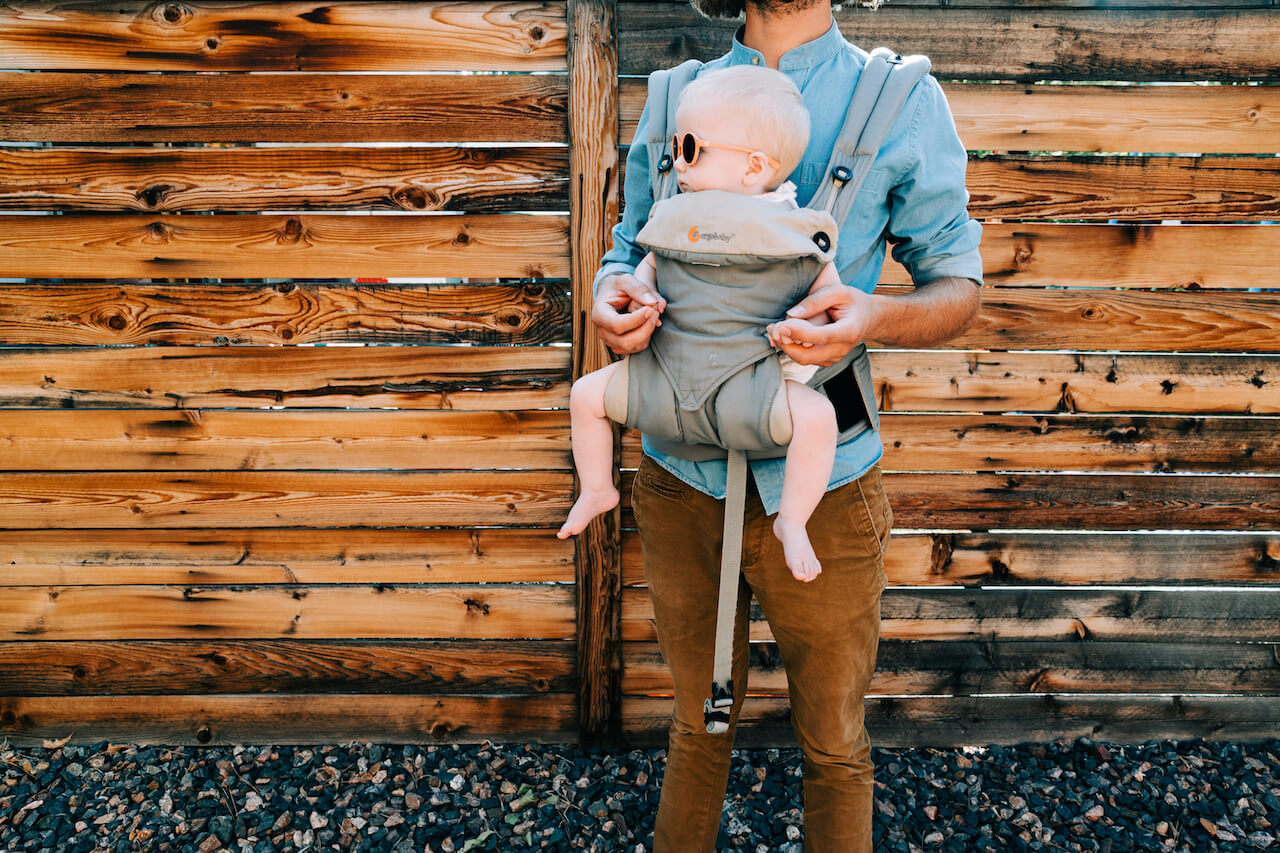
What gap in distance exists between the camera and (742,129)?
1.40 m

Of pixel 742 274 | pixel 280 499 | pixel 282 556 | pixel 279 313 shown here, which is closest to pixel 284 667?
pixel 282 556

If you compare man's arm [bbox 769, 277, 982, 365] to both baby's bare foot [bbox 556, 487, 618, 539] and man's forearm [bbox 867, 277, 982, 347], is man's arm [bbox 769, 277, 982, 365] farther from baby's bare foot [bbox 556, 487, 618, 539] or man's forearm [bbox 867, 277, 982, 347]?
baby's bare foot [bbox 556, 487, 618, 539]

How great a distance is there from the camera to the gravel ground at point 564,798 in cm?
247

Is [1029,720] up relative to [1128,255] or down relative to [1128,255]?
down

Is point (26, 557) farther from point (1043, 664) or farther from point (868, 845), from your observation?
point (1043, 664)

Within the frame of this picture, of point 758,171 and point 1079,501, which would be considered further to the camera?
point 1079,501

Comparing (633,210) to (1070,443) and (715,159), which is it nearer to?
(715,159)

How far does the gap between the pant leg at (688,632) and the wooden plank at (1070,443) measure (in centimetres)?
82

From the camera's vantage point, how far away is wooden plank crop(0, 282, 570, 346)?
251 cm

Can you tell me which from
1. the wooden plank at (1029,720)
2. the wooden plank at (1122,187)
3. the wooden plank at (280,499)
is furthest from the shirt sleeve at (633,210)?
the wooden plank at (1029,720)

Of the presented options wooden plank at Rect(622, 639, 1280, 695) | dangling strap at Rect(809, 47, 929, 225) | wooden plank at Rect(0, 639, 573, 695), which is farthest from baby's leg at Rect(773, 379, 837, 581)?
→ wooden plank at Rect(0, 639, 573, 695)

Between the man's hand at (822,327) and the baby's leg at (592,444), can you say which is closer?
the man's hand at (822,327)

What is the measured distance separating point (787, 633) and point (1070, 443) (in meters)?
1.47

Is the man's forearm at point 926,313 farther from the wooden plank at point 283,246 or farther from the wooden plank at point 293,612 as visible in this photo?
the wooden plank at point 293,612
